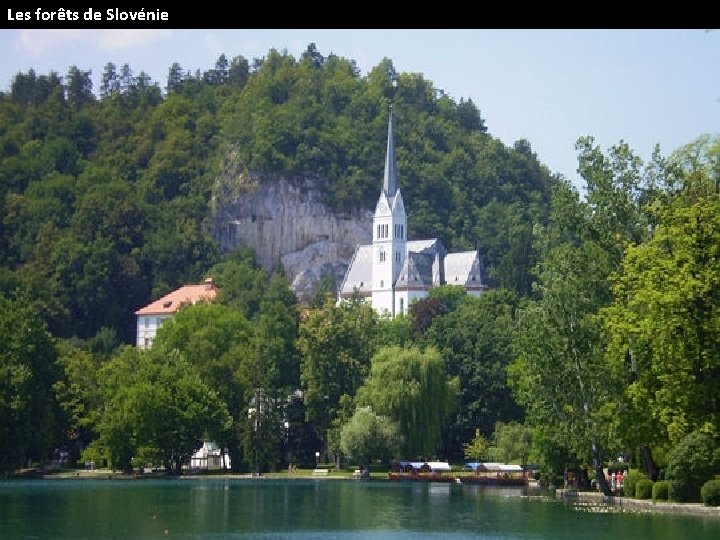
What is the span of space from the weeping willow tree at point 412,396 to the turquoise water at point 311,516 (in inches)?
685

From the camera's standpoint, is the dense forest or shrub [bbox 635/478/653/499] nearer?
the dense forest

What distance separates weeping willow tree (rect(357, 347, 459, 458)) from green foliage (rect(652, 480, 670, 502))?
43.6 metres

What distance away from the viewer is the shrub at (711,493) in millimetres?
45000

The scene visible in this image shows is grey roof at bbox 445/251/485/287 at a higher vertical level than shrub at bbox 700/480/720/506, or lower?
higher

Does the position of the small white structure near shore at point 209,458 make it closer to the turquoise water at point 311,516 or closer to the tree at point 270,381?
the tree at point 270,381

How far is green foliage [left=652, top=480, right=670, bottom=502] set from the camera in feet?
164

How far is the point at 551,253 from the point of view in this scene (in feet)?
200

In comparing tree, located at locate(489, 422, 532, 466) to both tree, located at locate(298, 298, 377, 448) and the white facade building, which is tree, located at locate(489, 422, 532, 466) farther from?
the white facade building

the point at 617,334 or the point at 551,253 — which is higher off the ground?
the point at 551,253

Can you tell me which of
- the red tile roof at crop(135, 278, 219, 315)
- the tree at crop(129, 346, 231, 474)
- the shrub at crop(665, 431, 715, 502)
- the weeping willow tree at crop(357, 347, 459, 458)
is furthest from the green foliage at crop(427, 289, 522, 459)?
the red tile roof at crop(135, 278, 219, 315)

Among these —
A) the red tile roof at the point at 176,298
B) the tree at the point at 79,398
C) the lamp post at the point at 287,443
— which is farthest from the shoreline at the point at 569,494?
the red tile roof at the point at 176,298

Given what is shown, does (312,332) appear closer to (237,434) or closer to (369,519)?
(237,434)
